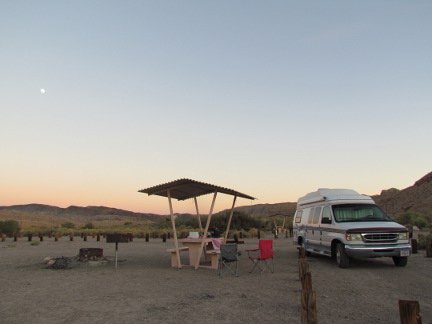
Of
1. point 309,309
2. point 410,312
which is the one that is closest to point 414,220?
point 309,309

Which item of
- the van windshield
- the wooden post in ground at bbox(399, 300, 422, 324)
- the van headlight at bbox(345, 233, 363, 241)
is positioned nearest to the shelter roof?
the van windshield

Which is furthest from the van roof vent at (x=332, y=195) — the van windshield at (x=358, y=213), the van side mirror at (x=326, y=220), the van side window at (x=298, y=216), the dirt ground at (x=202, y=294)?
the dirt ground at (x=202, y=294)

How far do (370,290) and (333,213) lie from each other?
5.44 m

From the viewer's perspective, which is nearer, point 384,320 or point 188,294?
point 384,320

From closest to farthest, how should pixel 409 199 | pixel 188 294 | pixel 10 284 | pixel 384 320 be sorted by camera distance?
pixel 384 320
pixel 188 294
pixel 10 284
pixel 409 199

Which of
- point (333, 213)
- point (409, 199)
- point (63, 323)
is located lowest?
point (63, 323)

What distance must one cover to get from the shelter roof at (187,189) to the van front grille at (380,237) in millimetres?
4969

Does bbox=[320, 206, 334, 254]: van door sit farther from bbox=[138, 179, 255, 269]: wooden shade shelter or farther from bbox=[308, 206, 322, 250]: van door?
bbox=[138, 179, 255, 269]: wooden shade shelter

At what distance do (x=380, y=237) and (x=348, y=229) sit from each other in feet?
3.43

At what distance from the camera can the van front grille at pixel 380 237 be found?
45.9 feet

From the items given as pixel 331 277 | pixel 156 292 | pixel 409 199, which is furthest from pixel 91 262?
pixel 409 199

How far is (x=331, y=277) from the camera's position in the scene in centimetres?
1237

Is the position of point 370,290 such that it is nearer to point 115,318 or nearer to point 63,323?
point 115,318

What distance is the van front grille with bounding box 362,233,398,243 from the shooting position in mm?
13977
